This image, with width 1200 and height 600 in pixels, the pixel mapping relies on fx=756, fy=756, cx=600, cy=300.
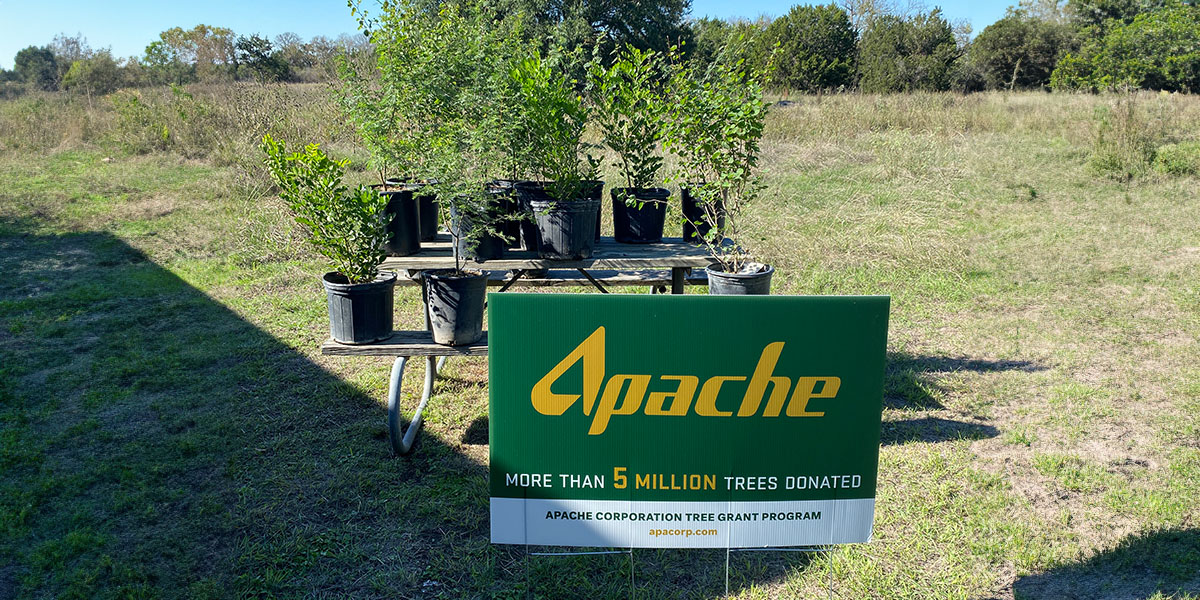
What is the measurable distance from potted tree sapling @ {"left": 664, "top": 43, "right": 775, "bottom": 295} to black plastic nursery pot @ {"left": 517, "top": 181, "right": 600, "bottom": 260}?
46cm

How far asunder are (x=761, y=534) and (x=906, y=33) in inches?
1126

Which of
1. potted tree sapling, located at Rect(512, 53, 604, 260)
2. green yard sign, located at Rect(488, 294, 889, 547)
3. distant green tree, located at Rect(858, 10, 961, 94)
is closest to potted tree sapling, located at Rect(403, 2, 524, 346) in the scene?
potted tree sapling, located at Rect(512, 53, 604, 260)

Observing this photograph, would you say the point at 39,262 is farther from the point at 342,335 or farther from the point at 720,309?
the point at 720,309

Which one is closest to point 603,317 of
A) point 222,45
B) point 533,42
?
point 533,42

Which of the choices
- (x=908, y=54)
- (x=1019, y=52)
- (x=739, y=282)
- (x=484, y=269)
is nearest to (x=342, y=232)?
(x=484, y=269)

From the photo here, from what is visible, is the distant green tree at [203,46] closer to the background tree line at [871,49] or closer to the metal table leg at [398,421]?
the background tree line at [871,49]

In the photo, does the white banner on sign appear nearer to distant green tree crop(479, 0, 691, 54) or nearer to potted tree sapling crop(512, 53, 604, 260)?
potted tree sapling crop(512, 53, 604, 260)

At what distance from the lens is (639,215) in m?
4.00

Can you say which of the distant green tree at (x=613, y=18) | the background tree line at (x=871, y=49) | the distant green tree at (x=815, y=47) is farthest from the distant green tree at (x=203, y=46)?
the distant green tree at (x=815, y=47)

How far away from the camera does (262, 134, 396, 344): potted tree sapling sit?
3057mm

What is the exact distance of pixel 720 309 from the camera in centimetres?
199

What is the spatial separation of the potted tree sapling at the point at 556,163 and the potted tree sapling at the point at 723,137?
44 cm

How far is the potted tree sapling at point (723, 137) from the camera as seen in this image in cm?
341

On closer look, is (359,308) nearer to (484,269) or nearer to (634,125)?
(484,269)
